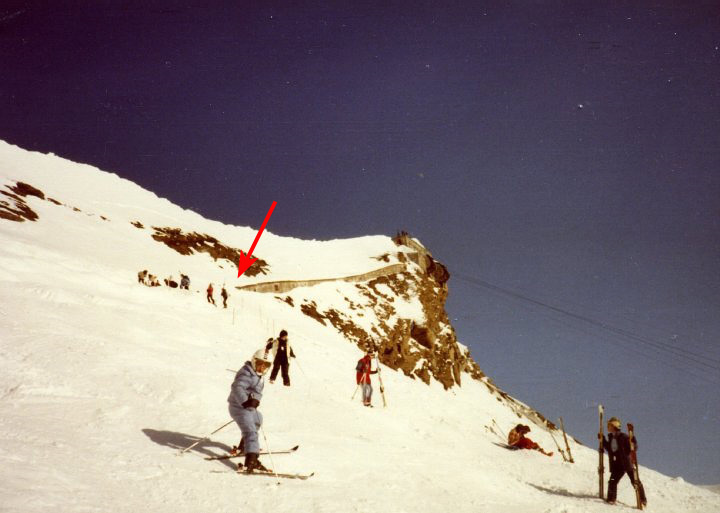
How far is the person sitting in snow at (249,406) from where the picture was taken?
6660 millimetres

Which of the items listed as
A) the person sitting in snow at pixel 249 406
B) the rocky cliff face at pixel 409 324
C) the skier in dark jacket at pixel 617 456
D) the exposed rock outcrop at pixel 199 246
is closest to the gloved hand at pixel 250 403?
the person sitting in snow at pixel 249 406

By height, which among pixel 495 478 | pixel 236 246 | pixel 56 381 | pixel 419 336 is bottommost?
pixel 56 381

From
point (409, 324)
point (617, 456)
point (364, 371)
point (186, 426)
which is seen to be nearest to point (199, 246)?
point (409, 324)

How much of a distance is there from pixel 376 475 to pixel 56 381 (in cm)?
598

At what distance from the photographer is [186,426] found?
812 cm

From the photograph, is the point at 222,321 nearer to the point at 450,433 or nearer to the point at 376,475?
the point at 450,433

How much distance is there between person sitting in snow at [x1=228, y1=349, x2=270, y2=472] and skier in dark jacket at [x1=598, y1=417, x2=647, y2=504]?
22.2 feet

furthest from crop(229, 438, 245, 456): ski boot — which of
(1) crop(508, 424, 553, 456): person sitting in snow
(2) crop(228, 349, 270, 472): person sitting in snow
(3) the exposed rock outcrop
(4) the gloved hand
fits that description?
(3) the exposed rock outcrop

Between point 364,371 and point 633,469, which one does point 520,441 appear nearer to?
point 364,371

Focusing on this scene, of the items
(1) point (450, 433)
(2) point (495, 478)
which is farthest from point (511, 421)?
(2) point (495, 478)

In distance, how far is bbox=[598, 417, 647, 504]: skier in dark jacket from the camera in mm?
8789

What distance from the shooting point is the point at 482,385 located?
4347 centimetres

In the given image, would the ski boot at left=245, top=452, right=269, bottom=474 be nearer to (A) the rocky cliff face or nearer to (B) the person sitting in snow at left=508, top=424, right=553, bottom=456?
(B) the person sitting in snow at left=508, top=424, right=553, bottom=456

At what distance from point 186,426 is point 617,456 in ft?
26.7
